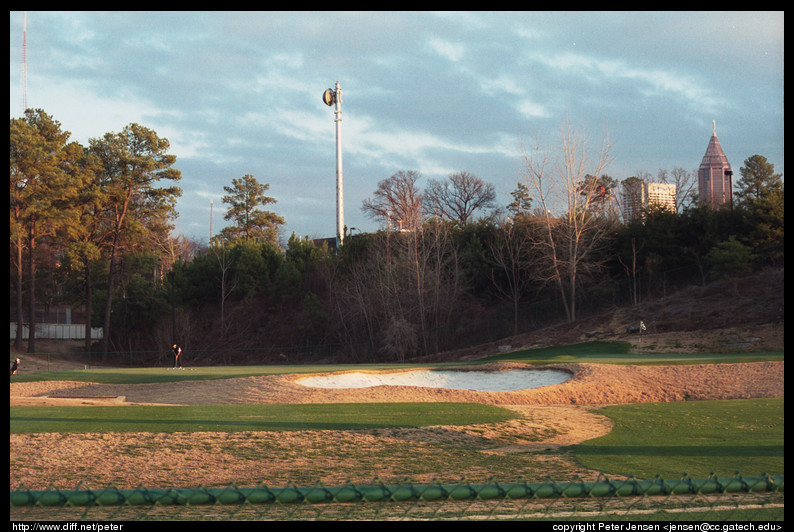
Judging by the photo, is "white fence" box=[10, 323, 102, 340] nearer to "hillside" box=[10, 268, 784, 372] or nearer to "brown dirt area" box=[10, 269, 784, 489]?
"brown dirt area" box=[10, 269, 784, 489]

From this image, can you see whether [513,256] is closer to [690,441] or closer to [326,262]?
[326,262]

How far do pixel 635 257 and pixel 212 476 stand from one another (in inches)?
1573

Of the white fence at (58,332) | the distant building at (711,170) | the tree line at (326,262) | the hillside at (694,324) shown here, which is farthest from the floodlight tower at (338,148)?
the distant building at (711,170)

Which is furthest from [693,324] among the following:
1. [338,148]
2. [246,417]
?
[338,148]

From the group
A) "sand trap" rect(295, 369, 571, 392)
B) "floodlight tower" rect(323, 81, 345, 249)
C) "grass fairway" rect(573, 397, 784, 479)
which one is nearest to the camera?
"grass fairway" rect(573, 397, 784, 479)

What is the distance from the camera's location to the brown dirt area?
10.4m

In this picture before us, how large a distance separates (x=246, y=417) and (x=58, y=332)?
54707 millimetres

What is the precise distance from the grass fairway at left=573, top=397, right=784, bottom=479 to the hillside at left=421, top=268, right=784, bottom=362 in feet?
41.5

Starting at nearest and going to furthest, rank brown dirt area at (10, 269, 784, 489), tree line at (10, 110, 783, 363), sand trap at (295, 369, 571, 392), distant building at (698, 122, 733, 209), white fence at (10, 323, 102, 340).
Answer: brown dirt area at (10, 269, 784, 489) < sand trap at (295, 369, 571, 392) < tree line at (10, 110, 783, 363) < white fence at (10, 323, 102, 340) < distant building at (698, 122, 733, 209)

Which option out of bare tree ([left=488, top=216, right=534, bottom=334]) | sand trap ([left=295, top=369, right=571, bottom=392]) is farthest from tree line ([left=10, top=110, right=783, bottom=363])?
sand trap ([left=295, top=369, right=571, bottom=392])

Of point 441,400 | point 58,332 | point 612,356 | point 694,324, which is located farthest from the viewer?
point 58,332

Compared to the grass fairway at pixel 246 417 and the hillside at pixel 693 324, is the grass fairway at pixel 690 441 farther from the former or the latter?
the hillside at pixel 693 324

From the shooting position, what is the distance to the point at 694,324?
33.6 m

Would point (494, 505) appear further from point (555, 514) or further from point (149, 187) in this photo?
point (149, 187)
